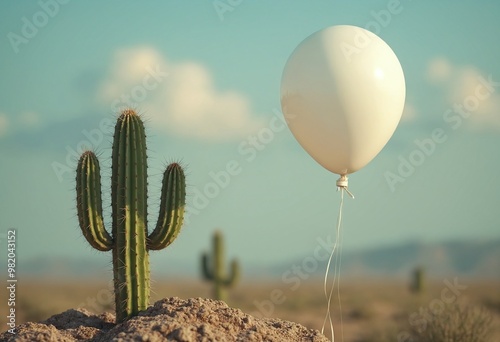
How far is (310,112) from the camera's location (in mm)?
7141

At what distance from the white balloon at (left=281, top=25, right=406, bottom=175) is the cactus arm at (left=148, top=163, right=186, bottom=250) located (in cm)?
144

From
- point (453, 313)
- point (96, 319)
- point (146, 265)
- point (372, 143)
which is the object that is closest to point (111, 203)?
point (146, 265)

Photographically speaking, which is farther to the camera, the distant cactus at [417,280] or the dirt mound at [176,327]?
the distant cactus at [417,280]

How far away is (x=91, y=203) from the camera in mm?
7215

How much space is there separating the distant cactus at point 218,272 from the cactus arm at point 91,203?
25.8 ft

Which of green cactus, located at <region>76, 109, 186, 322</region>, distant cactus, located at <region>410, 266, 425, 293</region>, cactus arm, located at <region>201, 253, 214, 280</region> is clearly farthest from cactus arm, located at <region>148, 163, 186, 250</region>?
distant cactus, located at <region>410, 266, 425, 293</region>

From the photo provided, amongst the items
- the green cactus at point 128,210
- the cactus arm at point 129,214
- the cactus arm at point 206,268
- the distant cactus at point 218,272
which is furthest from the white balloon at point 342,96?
the cactus arm at point 206,268

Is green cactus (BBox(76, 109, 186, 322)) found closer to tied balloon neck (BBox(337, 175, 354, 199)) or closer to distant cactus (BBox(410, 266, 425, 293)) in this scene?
tied balloon neck (BBox(337, 175, 354, 199))

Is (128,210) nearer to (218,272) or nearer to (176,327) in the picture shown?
(176,327)

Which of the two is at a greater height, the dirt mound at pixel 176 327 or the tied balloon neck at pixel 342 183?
the tied balloon neck at pixel 342 183

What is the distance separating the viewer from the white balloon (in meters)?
7.07

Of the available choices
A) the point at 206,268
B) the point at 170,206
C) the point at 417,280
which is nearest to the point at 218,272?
the point at 206,268

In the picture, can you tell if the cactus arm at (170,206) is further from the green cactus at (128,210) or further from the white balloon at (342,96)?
the white balloon at (342,96)

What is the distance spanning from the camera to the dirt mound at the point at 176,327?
6348 mm
